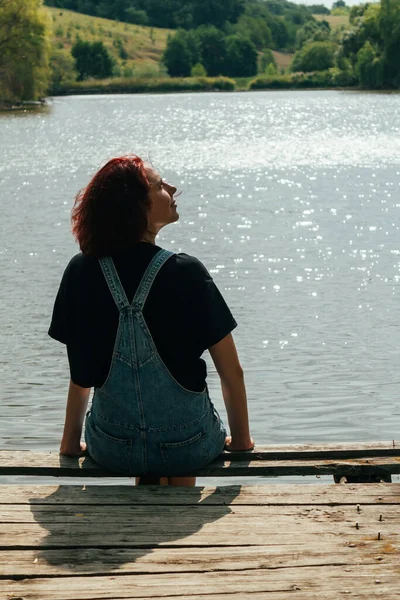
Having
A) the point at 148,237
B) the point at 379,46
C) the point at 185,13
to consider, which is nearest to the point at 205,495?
the point at 148,237

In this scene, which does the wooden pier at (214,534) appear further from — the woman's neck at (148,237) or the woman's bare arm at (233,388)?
the woman's neck at (148,237)

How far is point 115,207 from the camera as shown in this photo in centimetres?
358

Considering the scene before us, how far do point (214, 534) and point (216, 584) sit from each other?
364 millimetres

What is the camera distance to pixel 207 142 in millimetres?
43312

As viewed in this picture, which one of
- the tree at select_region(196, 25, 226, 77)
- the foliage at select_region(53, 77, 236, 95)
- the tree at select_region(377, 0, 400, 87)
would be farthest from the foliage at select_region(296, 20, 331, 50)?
the tree at select_region(377, 0, 400, 87)

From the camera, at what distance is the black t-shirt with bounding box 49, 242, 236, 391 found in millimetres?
3553

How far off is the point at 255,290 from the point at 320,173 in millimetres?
17082

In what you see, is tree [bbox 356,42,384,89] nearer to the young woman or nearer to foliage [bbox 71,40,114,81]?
foliage [bbox 71,40,114,81]

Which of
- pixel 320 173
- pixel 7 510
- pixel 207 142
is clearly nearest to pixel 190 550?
pixel 7 510

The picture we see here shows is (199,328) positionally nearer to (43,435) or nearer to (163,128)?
(43,435)

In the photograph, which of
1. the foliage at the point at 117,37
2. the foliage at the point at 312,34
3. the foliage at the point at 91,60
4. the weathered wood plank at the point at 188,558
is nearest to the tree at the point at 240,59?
the foliage at the point at 312,34

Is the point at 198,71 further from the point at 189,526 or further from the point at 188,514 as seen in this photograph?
the point at 189,526

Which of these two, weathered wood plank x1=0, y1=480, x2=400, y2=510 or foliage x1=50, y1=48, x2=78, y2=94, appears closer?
weathered wood plank x1=0, y1=480, x2=400, y2=510

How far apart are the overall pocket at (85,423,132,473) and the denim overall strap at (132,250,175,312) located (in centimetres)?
46
